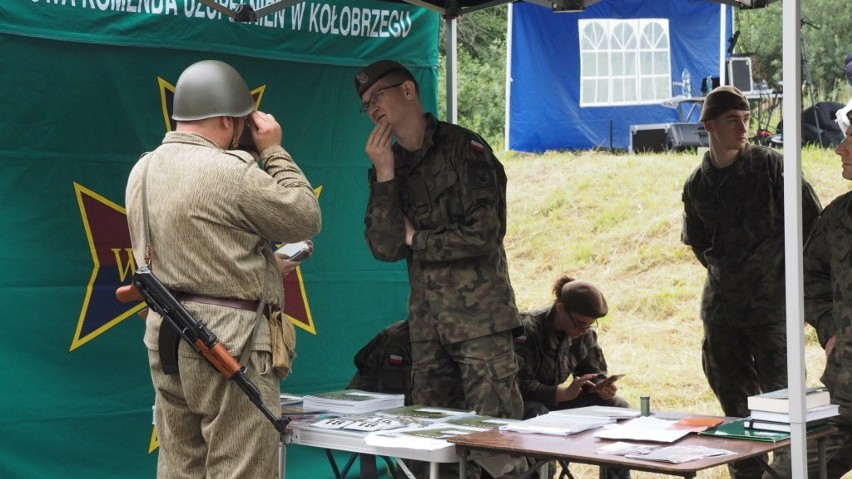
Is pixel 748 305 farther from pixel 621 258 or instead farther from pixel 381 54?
pixel 621 258

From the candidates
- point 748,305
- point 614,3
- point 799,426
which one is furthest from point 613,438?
point 614,3

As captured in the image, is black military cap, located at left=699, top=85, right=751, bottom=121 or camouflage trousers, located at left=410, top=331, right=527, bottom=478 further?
black military cap, located at left=699, top=85, right=751, bottom=121

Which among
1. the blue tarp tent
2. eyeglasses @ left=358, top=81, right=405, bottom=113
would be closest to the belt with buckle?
eyeglasses @ left=358, top=81, right=405, bottom=113

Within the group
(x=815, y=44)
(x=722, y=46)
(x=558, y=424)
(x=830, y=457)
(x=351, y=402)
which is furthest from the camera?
(x=815, y=44)

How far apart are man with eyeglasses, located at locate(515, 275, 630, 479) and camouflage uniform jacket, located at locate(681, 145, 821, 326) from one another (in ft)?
1.78

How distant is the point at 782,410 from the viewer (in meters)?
3.22

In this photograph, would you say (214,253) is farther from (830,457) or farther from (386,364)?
(830,457)

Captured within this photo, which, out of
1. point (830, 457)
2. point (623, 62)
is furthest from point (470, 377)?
point (623, 62)

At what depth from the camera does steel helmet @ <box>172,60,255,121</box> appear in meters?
3.39

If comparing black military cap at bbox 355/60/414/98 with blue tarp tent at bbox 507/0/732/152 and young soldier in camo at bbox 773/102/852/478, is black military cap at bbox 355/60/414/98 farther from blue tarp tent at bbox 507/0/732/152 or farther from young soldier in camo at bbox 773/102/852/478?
blue tarp tent at bbox 507/0/732/152

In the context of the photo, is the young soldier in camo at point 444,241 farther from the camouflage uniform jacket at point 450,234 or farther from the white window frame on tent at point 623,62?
the white window frame on tent at point 623,62

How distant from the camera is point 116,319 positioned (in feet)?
15.3

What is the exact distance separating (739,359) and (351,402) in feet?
6.45

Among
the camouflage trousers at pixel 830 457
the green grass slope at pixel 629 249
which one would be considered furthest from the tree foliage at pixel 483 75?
the camouflage trousers at pixel 830 457
